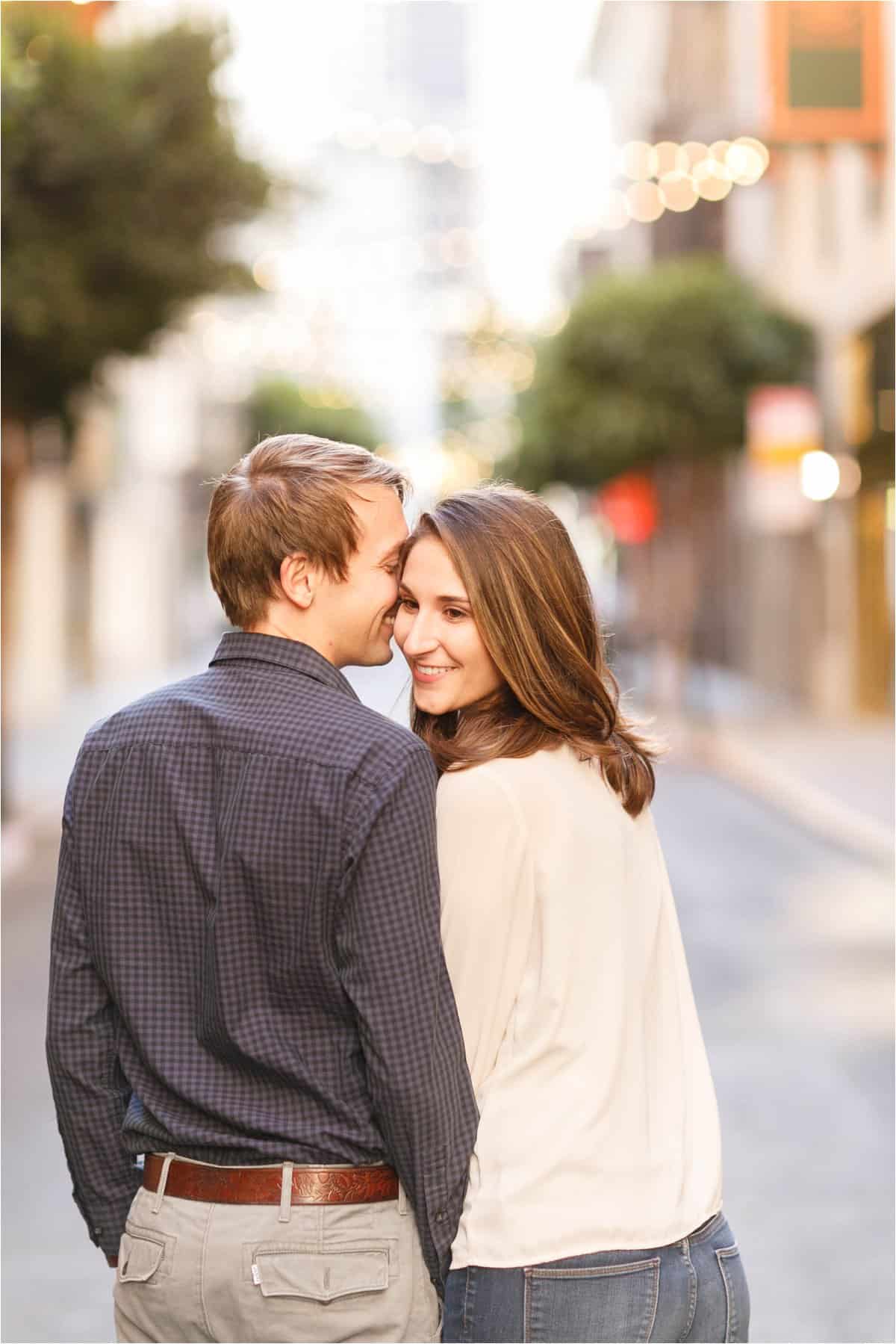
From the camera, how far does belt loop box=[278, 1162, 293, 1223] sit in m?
2.05

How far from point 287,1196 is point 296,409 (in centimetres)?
7457

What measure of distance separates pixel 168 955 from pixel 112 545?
134 feet

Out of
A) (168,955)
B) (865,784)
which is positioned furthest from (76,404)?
(168,955)

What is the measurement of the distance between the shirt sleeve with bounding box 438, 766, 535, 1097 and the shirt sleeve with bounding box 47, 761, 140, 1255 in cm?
46

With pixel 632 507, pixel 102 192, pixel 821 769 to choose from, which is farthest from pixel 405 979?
pixel 632 507

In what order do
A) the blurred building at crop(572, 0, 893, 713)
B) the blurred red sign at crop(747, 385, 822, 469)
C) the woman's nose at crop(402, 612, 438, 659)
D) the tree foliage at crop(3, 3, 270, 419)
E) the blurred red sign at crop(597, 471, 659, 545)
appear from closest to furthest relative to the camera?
1. the woman's nose at crop(402, 612, 438, 659)
2. the tree foliage at crop(3, 3, 270, 419)
3. the blurred building at crop(572, 0, 893, 713)
4. the blurred red sign at crop(747, 385, 822, 469)
5. the blurred red sign at crop(597, 471, 659, 545)

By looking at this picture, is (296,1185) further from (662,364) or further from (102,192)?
(662,364)

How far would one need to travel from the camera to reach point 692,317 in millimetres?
26812

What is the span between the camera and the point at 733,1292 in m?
2.14

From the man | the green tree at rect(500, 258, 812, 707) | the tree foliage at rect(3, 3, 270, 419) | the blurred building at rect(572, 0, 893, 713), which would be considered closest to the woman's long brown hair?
the man

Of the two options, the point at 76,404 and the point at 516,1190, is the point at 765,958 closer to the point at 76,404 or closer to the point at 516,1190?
the point at 516,1190

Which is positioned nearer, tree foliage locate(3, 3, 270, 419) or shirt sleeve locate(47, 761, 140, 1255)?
shirt sleeve locate(47, 761, 140, 1255)

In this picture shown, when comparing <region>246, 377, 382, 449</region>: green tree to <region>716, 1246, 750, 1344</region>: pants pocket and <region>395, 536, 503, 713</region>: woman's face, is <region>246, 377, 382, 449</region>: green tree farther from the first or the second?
<region>716, 1246, 750, 1344</region>: pants pocket

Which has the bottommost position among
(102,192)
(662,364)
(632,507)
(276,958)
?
(632,507)
